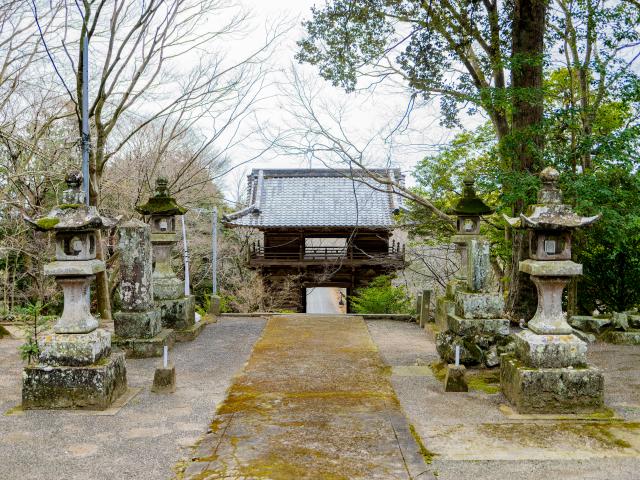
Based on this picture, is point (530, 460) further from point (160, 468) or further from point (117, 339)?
point (117, 339)

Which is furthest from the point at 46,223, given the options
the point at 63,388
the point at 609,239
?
the point at 609,239

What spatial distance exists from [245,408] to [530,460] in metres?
2.90

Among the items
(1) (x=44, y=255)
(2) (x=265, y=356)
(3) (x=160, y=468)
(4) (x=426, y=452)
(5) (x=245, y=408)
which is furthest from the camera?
(1) (x=44, y=255)

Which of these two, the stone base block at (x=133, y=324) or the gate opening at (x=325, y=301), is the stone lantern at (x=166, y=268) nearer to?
the stone base block at (x=133, y=324)

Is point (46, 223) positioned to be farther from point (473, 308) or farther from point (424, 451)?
point (473, 308)

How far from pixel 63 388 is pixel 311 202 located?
14865 millimetres

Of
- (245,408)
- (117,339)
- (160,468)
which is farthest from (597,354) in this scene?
(117,339)

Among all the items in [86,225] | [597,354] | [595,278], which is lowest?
[597,354]

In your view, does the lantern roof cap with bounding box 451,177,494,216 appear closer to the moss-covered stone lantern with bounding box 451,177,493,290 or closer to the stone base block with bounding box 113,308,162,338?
the moss-covered stone lantern with bounding box 451,177,493,290

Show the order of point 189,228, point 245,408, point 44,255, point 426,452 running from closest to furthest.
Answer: point 426,452 < point 245,408 < point 44,255 < point 189,228

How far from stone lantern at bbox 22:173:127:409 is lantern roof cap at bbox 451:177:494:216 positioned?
610 centimetres

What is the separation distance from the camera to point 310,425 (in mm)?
5242

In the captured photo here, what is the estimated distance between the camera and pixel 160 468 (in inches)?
169

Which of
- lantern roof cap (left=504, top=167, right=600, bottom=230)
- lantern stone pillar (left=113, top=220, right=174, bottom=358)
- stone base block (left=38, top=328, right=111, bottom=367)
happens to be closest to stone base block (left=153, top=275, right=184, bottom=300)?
lantern stone pillar (left=113, top=220, right=174, bottom=358)
